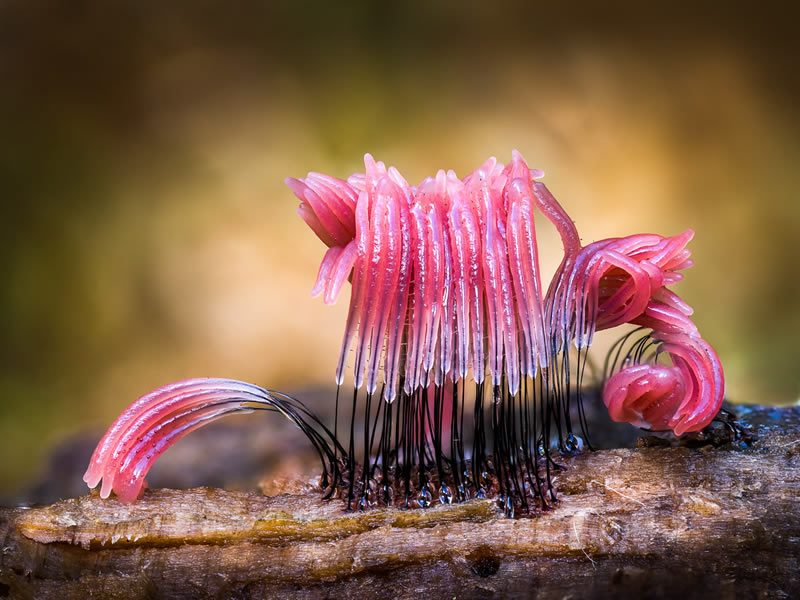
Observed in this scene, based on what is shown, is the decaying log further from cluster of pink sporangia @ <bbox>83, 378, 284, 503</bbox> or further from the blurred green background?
the blurred green background

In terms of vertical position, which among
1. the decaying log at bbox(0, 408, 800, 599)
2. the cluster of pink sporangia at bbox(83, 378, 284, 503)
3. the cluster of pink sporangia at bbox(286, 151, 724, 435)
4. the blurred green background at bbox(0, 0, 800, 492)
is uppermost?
the blurred green background at bbox(0, 0, 800, 492)

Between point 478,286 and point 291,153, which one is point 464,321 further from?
point 291,153

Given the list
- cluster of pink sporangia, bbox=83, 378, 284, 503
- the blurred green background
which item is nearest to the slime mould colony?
cluster of pink sporangia, bbox=83, 378, 284, 503

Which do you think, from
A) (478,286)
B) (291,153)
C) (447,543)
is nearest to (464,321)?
(478,286)

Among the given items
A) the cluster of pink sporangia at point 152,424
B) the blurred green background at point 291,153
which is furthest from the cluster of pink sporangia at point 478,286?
the blurred green background at point 291,153

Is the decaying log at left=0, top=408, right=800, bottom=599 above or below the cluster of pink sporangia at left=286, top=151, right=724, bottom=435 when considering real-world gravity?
below

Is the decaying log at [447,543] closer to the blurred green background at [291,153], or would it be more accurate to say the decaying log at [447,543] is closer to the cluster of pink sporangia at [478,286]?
the cluster of pink sporangia at [478,286]

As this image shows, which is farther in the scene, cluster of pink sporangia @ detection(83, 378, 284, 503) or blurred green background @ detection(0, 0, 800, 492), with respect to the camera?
blurred green background @ detection(0, 0, 800, 492)

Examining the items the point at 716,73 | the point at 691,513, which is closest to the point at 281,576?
the point at 691,513
